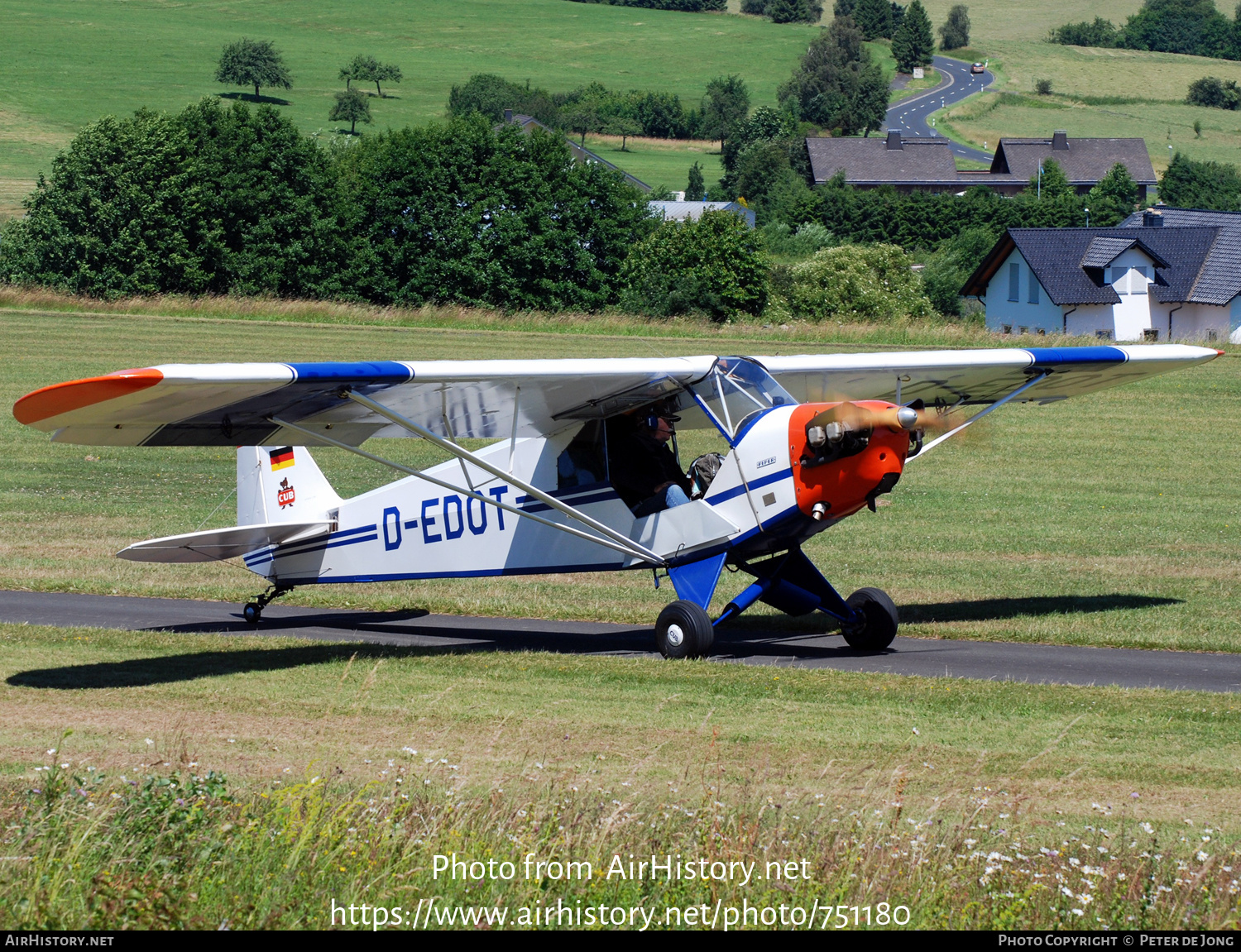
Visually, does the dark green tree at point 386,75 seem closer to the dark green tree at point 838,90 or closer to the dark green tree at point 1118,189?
the dark green tree at point 838,90

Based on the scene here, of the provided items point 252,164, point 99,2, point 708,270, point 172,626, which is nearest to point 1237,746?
point 172,626

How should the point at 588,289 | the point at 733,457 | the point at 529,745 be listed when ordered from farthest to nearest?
the point at 588,289 → the point at 733,457 → the point at 529,745

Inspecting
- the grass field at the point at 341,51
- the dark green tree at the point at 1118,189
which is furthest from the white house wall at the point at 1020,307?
the grass field at the point at 341,51

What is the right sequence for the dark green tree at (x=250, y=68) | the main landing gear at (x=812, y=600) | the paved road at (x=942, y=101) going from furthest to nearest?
1. the paved road at (x=942, y=101)
2. the dark green tree at (x=250, y=68)
3. the main landing gear at (x=812, y=600)

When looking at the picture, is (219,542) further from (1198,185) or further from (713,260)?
(1198,185)

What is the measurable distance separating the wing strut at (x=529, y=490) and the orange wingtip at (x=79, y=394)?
2.21 metres

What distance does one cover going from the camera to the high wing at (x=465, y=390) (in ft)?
31.8

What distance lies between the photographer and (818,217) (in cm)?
10250

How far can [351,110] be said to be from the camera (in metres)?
124

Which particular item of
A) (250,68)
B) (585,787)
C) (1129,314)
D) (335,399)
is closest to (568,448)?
(335,399)

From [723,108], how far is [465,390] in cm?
14544

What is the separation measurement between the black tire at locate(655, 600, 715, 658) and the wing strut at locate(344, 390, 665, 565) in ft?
2.20

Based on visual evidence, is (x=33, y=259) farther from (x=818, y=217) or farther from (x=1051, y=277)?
(x=818, y=217)

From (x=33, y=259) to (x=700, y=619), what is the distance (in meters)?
53.0
